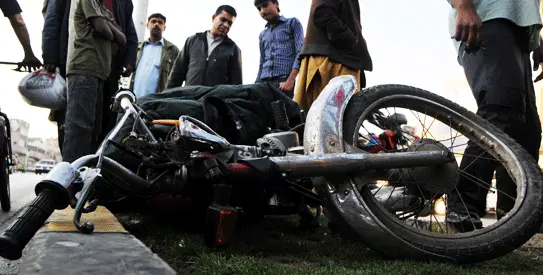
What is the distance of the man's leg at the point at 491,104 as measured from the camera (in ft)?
8.45

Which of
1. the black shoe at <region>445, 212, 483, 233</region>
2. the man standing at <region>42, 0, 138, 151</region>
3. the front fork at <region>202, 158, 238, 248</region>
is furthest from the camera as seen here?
the man standing at <region>42, 0, 138, 151</region>

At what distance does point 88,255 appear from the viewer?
4.12ft

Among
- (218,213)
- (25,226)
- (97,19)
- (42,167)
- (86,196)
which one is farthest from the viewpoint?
(42,167)

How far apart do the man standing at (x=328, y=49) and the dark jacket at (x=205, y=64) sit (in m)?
1.59

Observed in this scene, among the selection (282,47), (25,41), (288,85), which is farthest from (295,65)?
(25,41)

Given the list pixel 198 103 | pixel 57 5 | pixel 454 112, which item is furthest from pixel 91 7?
pixel 454 112

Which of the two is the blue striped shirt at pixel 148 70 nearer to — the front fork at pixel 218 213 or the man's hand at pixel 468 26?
the man's hand at pixel 468 26

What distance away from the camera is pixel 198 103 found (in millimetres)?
2662

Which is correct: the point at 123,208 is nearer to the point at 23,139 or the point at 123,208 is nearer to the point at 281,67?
the point at 281,67

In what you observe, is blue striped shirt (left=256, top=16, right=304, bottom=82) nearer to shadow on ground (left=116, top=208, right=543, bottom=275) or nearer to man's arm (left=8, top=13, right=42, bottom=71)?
man's arm (left=8, top=13, right=42, bottom=71)

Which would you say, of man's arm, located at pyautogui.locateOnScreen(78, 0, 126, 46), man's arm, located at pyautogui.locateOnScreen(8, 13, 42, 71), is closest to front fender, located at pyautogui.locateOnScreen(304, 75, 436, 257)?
man's arm, located at pyautogui.locateOnScreen(78, 0, 126, 46)

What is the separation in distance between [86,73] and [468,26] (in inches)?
99.8

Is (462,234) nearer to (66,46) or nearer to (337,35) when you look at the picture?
(337,35)

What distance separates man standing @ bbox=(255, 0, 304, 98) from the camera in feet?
16.1
